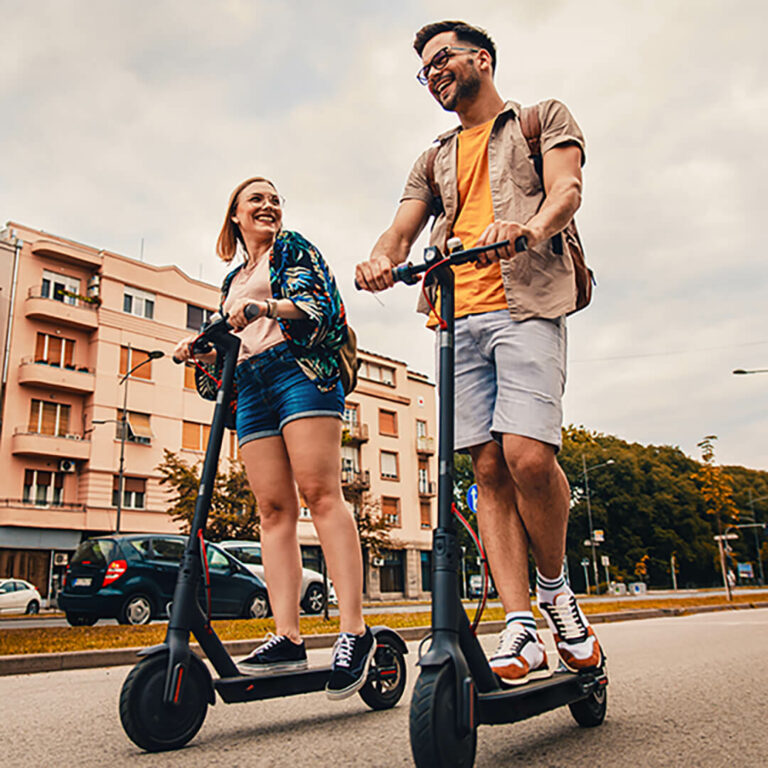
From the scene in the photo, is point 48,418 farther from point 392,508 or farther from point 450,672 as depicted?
point 450,672

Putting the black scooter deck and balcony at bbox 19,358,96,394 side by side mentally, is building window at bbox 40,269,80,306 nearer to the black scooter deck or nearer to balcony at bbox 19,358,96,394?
balcony at bbox 19,358,96,394

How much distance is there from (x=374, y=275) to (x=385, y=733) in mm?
1532

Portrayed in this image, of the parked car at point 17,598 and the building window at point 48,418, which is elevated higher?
the building window at point 48,418

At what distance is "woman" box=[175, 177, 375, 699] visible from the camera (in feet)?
10.6

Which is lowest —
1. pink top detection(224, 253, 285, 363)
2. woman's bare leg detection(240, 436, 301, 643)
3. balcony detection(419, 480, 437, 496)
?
woman's bare leg detection(240, 436, 301, 643)

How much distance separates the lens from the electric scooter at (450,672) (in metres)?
1.73

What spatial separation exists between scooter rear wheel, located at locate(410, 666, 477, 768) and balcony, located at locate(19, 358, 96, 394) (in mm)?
35844

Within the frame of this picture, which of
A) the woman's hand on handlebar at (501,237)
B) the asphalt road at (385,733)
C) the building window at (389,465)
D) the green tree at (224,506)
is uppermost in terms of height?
the building window at (389,465)

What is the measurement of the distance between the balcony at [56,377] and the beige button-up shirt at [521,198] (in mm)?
34801

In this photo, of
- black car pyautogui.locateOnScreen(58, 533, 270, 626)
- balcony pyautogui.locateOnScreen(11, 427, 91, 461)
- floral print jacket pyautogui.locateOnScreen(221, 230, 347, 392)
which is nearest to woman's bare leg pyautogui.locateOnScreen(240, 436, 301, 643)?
floral print jacket pyautogui.locateOnScreen(221, 230, 347, 392)

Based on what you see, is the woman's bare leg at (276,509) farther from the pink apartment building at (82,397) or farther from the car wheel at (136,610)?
the pink apartment building at (82,397)

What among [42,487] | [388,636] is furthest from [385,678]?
[42,487]

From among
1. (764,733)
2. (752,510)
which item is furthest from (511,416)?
(752,510)

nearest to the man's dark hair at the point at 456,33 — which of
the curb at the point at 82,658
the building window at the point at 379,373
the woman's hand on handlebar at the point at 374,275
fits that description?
the woman's hand on handlebar at the point at 374,275
